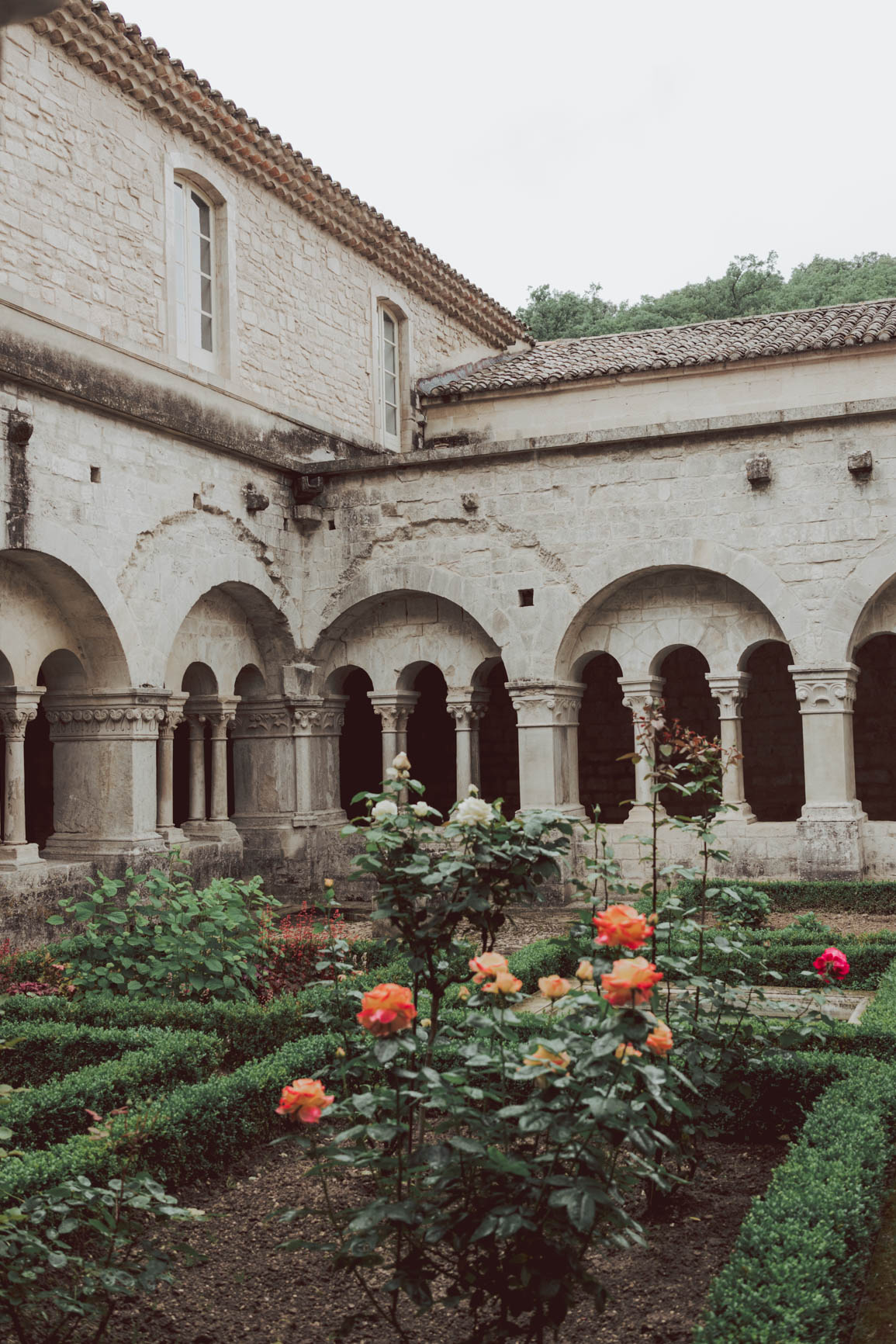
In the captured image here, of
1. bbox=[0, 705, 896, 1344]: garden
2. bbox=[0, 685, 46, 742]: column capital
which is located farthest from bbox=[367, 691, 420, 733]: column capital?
bbox=[0, 705, 896, 1344]: garden

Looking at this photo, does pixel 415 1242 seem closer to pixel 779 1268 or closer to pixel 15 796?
pixel 779 1268

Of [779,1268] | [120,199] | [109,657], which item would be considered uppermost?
[120,199]

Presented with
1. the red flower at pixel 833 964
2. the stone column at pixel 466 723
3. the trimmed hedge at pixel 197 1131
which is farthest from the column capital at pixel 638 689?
the red flower at pixel 833 964

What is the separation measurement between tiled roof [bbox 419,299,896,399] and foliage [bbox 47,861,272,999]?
31.3ft

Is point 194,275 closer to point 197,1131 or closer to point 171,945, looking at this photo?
point 171,945

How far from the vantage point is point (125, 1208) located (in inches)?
154

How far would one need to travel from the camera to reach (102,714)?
33.6 ft

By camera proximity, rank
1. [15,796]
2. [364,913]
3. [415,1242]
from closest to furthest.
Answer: [415,1242] < [15,796] < [364,913]

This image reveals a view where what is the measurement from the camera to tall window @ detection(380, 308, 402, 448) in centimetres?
1547

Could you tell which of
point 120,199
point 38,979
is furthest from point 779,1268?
point 120,199

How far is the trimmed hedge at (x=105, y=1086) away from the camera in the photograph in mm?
4734

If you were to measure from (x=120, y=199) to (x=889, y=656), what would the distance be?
10265 millimetres

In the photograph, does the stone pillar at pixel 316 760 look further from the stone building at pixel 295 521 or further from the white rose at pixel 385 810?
the white rose at pixel 385 810

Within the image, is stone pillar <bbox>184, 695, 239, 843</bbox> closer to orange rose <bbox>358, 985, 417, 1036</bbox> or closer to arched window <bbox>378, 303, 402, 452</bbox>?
arched window <bbox>378, 303, 402, 452</bbox>
